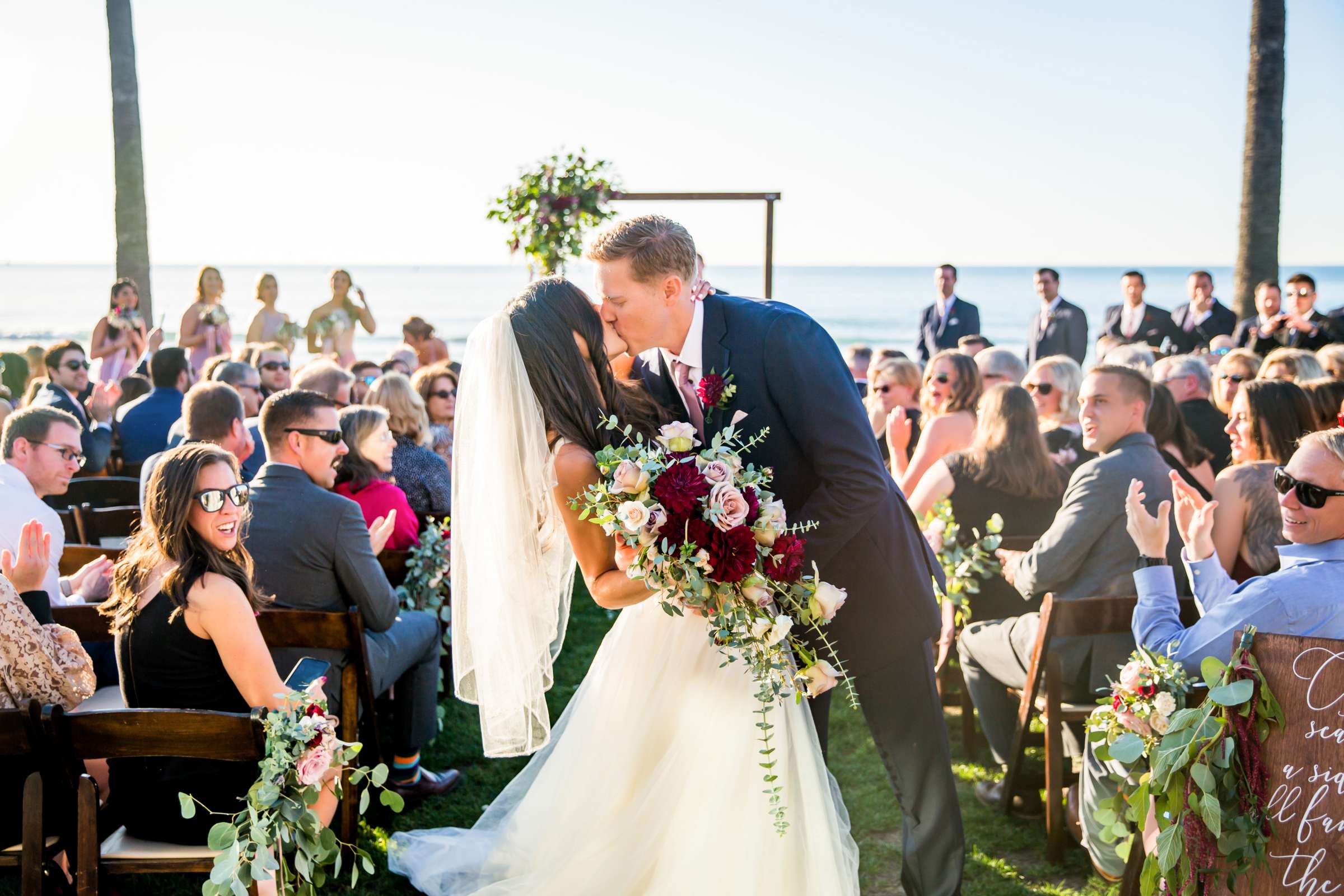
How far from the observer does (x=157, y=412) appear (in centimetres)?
728

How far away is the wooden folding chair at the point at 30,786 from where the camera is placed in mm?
2951

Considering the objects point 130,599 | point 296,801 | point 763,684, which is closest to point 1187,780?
point 763,684

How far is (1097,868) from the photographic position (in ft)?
13.1

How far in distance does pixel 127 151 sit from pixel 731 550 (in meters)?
13.4

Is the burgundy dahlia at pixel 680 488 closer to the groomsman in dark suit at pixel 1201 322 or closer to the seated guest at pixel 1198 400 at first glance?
the seated guest at pixel 1198 400

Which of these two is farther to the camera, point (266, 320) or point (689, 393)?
point (266, 320)

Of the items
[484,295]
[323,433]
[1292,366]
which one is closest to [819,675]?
[323,433]

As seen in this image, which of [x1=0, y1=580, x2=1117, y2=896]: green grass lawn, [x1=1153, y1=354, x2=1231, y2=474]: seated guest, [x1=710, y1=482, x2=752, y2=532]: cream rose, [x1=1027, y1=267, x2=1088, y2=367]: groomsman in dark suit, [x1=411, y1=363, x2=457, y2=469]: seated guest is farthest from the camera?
[x1=1027, y1=267, x2=1088, y2=367]: groomsman in dark suit

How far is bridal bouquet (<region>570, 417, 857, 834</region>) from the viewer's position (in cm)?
264

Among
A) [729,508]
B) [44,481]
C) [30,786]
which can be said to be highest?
[729,508]

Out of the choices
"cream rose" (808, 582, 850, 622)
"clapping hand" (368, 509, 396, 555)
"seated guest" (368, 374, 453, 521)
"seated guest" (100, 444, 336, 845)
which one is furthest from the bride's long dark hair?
"seated guest" (368, 374, 453, 521)

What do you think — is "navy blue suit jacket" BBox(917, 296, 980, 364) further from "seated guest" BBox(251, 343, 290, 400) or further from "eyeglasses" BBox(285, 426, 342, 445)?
"eyeglasses" BBox(285, 426, 342, 445)

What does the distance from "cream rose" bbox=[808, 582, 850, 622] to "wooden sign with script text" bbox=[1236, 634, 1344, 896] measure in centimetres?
110

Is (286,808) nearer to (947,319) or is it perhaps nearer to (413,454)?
(413,454)
